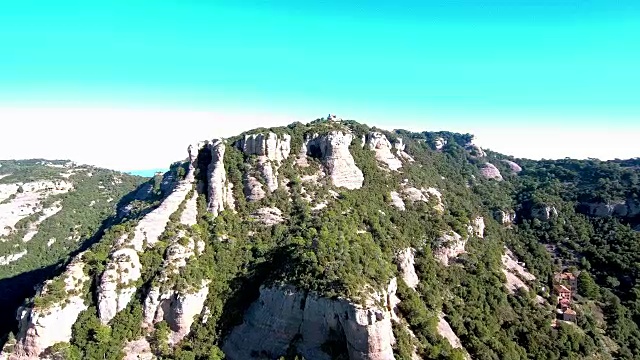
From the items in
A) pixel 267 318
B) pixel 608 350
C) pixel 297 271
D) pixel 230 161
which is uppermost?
pixel 230 161

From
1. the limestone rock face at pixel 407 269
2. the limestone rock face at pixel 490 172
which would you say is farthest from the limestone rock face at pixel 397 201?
the limestone rock face at pixel 490 172

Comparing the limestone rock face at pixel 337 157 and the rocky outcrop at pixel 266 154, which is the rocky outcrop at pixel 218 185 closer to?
the rocky outcrop at pixel 266 154

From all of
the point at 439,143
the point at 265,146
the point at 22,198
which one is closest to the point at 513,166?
the point at 439,143

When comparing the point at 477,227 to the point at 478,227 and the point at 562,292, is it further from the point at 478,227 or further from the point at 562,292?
the point at 562,292

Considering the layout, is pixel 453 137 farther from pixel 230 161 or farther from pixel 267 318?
pixel 267 318

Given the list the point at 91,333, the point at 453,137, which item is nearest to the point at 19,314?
the point at 91,333

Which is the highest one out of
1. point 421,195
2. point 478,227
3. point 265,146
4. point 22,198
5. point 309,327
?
point 265,146
